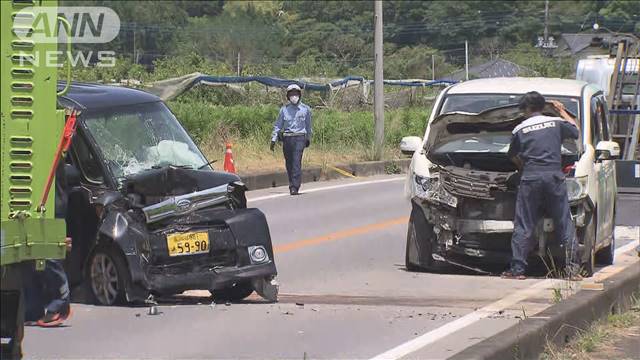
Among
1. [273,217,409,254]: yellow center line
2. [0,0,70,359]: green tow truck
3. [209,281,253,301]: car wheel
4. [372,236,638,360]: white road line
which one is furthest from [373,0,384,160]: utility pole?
[0,0,70,359]: green tow truck

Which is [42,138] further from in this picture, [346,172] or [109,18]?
[109,18]

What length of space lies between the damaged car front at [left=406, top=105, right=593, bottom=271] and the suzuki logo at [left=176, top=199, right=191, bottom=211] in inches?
116

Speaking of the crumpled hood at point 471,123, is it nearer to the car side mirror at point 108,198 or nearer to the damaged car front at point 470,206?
the damaged car front at point 470,206

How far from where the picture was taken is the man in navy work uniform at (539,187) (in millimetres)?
10586

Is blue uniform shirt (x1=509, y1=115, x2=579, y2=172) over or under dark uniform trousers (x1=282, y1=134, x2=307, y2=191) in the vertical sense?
over

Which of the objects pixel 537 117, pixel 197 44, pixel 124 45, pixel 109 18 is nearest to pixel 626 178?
pixel 537 117

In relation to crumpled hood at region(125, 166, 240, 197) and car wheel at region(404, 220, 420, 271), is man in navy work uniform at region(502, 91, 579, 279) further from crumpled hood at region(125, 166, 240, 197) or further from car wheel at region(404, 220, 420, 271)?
crumpled hood at region(125, 166, 240, 197)

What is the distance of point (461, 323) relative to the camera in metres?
8.46

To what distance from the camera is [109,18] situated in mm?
35562

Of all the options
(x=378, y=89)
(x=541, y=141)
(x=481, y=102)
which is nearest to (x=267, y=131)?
(x=378, y=89)

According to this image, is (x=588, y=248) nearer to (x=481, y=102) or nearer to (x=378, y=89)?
(x=481, y=102)

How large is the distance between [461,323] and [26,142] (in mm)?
4152

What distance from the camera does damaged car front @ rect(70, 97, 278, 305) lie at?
345 inches

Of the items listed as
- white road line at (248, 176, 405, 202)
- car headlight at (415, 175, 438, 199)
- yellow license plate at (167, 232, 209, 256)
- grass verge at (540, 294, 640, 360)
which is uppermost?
car headlight at (415, 175, 438, 199)
